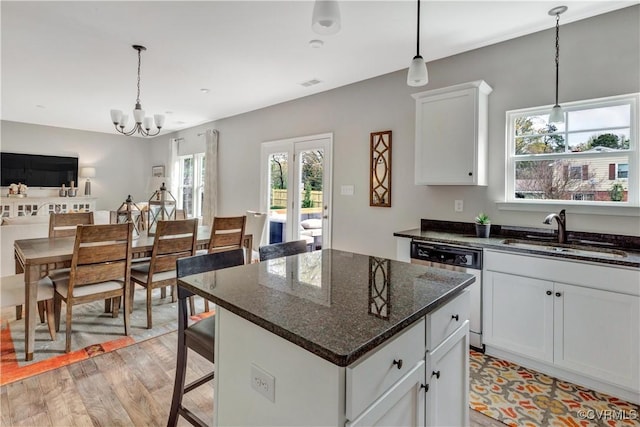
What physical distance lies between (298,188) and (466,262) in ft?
9.18

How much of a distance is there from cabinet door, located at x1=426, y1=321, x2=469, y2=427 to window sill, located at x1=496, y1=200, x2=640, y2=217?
Result: 1.84m

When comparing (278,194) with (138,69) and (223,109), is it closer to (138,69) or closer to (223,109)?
(223,109)

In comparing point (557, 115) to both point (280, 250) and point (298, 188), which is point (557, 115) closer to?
point (280, 250)

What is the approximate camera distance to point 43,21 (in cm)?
274

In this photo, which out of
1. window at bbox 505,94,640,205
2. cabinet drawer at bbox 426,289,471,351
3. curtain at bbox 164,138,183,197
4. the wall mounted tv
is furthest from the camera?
curtain at bbox 164,138,183,197

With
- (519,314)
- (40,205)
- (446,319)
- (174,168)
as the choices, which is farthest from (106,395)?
(40,205)

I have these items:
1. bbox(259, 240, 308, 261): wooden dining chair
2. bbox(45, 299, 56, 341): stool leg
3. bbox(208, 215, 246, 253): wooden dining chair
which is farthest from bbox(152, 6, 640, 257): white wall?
bbox(45, 299, 56, 341): stool leg

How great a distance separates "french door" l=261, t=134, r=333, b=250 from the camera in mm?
4477

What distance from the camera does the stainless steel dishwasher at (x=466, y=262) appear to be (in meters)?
2.55

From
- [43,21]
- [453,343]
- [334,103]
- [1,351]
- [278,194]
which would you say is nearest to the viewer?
[453,343]

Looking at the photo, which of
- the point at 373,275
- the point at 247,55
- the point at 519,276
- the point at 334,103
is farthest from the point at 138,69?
the point at 519,276

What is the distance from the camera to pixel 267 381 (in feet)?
3.41

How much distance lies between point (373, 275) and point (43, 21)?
3363 mm

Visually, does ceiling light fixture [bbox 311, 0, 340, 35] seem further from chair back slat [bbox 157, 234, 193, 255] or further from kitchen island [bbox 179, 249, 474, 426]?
chair back slat [bbox 157, 234, 193, 255]
